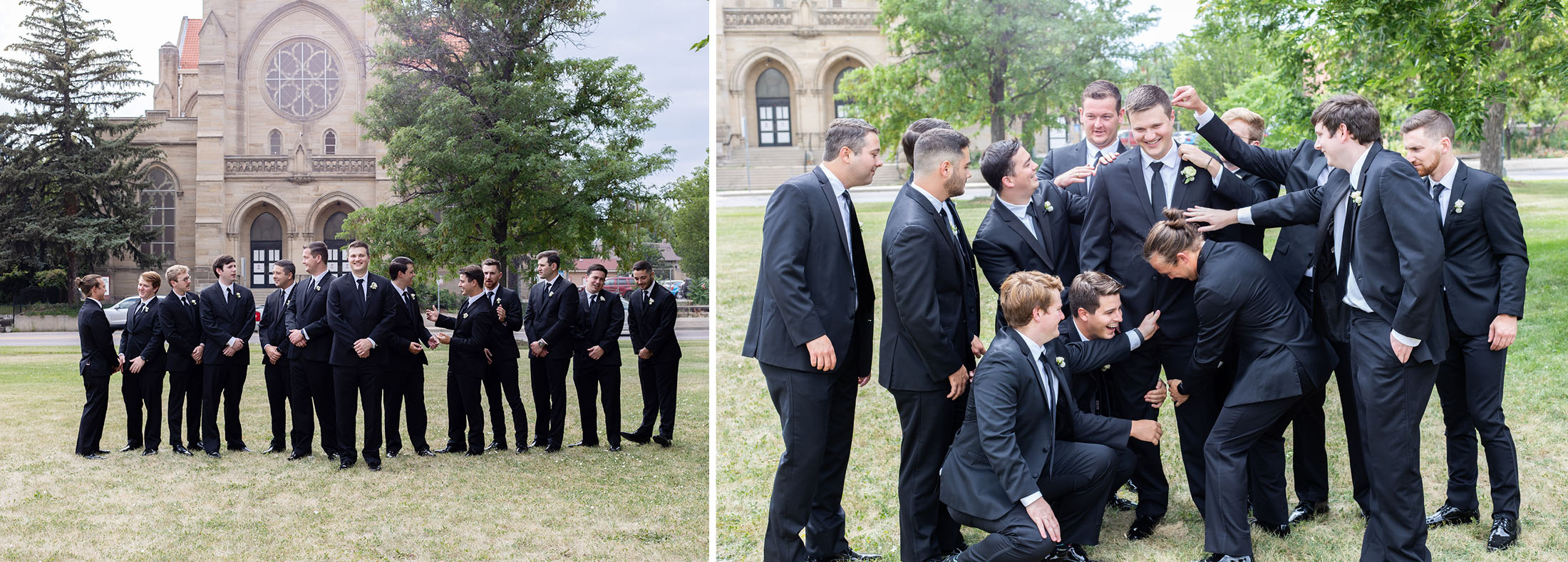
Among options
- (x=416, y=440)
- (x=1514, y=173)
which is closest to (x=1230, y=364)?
(x=416, y=440)

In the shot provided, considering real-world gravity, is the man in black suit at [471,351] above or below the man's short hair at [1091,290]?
below

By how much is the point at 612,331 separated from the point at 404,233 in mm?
12721

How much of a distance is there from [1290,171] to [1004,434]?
7.73ft

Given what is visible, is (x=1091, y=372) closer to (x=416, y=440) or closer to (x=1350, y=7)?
(x=416, y=440)

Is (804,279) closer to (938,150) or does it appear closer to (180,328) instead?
(938,150)

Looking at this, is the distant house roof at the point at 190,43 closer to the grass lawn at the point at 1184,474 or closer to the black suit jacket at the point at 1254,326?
the grass lawn at the point at 1184,474

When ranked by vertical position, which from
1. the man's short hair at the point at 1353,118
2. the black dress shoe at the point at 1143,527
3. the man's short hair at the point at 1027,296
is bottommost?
the black dress shoe at the point at 1143,527

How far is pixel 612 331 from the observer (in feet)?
32.0

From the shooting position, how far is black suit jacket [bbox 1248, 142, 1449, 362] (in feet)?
13.0

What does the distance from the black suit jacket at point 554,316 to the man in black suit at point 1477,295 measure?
6.98 metres

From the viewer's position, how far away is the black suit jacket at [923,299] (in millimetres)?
4094

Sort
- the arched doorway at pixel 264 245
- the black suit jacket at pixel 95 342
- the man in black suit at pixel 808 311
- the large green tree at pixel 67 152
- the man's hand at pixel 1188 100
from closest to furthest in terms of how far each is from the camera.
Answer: the man in black suit at pixel 808 311, the man's hand at pixel 1188 100, the black suit jacket at pixel 95 342, the large green tree at pixel 67 152, the arched doorway at pixel 264 245

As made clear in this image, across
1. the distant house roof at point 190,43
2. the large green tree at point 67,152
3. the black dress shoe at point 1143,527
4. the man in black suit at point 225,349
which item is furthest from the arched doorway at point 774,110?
the black dress shoe at point 1143,527

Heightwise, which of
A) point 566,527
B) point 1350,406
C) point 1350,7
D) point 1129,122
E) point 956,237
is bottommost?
point 566,527
